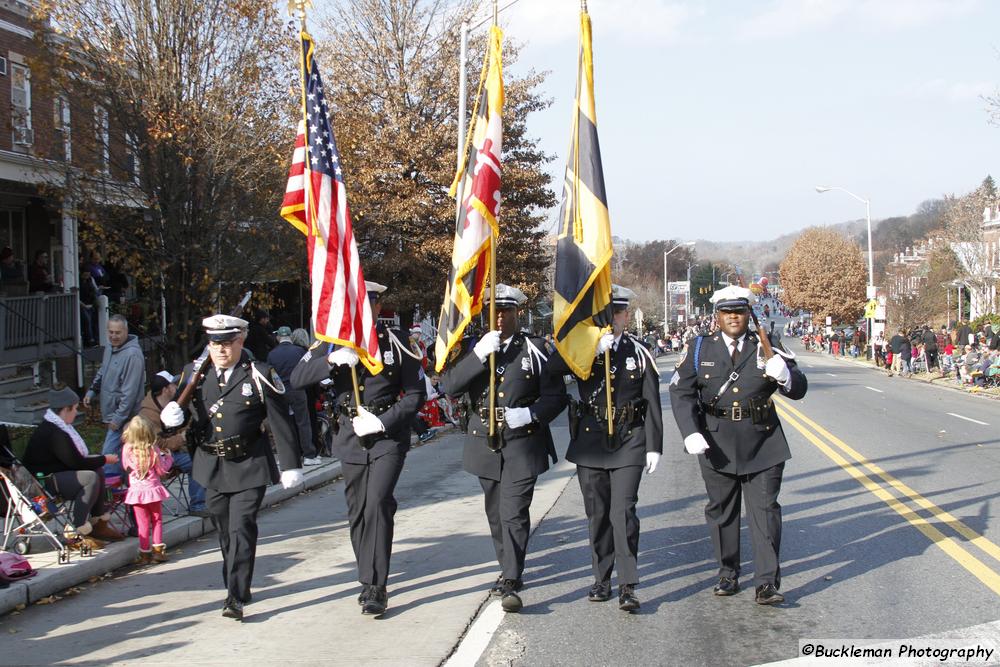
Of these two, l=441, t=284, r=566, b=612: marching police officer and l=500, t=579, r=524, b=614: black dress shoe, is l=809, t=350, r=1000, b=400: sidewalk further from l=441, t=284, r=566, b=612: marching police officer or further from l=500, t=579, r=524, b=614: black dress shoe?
l=500, t=579, r=524, b=614: black dress shoe

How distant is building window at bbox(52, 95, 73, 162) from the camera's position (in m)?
15.9

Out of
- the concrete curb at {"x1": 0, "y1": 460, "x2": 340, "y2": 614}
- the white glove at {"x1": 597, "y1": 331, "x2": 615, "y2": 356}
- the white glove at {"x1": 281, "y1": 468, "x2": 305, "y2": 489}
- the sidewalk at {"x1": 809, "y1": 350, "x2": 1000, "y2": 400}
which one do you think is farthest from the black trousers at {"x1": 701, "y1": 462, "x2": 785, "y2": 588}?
the sidewalk at {"x1": 809, "y1": 350, "x2": 1000, "y2": 400}

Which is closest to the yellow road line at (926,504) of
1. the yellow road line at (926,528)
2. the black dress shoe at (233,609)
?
the yellow road line at (926,528)

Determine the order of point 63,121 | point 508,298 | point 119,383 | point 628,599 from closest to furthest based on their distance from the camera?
point 628,599, point 508,298, point 119,383, point 63,121

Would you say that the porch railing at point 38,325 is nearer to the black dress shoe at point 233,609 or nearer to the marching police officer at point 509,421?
the black dress shoe at point 233,609

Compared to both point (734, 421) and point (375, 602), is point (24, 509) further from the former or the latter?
point (734, 421)

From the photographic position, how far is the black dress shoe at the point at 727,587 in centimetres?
677

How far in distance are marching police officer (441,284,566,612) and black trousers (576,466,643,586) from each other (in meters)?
0.38

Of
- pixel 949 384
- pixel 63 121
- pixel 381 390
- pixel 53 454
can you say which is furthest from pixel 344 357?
pixel 949 384

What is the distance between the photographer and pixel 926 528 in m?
8.80

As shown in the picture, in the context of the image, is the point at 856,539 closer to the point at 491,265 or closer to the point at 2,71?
the point at 491,265

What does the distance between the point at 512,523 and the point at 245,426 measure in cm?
186

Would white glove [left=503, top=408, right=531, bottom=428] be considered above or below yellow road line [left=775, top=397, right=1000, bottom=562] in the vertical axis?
above

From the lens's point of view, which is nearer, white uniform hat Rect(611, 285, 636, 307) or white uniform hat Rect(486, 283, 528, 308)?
white uniform hat Rect(486, 283, 528, 308)
